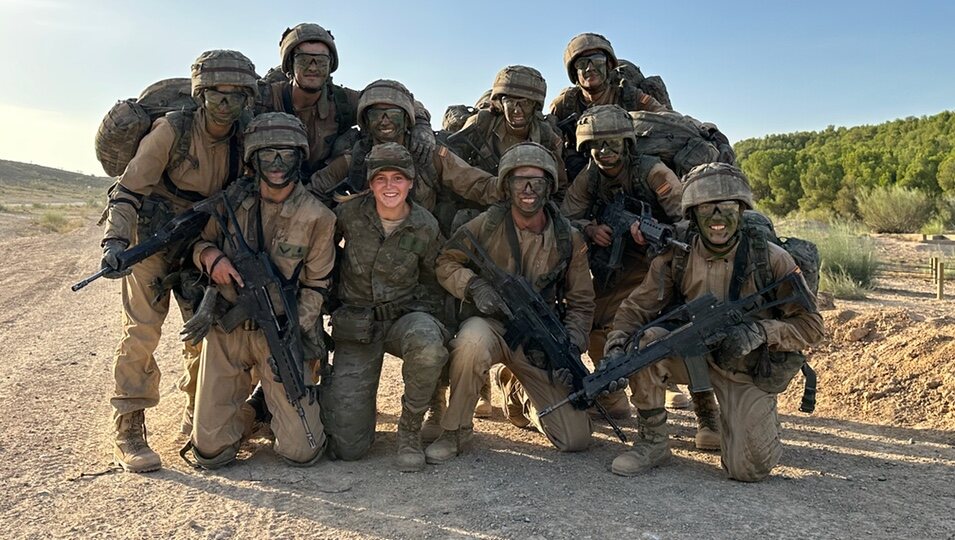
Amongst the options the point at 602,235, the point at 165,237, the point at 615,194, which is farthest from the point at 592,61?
the point at 165,237

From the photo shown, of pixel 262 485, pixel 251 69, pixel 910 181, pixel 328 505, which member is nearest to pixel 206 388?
pixel 262 485

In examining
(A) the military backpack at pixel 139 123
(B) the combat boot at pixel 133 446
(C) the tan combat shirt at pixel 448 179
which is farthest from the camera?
(C) the tan combat shirt at pixel 448 179

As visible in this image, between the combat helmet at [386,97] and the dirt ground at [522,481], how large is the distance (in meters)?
2.52

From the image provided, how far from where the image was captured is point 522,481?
15.8 ft

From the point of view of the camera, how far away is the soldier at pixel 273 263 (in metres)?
5.15

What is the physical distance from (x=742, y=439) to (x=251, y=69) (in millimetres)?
Answer: 4159

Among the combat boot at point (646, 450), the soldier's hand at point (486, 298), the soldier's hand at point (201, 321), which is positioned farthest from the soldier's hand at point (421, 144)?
the combat boot at point (646, 450)

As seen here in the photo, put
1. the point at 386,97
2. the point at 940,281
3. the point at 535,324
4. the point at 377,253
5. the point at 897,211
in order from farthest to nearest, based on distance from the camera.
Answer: the point at 897,211 → the point at 940,281 → the point at 386,97 → the point at 377,253 → the point at 535,324

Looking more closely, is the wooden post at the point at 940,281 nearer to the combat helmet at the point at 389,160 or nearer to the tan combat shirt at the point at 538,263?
the tan combat shirt at the point at 538,263

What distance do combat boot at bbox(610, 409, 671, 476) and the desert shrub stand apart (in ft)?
59.6

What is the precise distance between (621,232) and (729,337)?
1.49 meters

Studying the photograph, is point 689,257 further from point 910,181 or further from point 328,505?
point 910,181

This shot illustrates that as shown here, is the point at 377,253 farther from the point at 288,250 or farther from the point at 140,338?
the point at 140,338

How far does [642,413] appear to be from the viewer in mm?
5176
